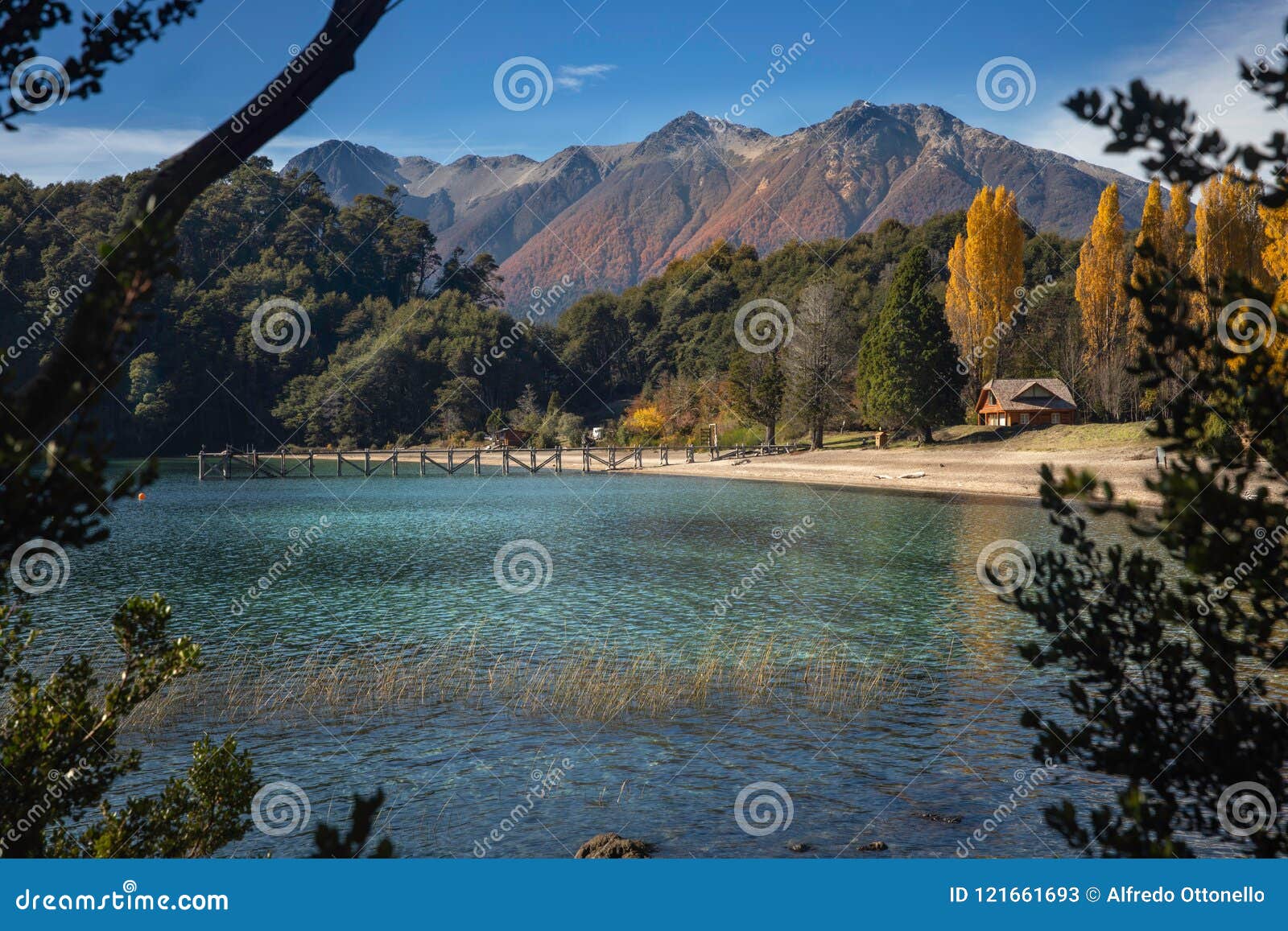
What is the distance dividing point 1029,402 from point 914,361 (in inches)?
275

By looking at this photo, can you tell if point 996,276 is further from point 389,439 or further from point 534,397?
point 389,439

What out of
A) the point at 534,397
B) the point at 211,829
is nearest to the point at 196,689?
the point at 211,829

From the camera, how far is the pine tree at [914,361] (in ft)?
182

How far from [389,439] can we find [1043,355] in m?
60.3

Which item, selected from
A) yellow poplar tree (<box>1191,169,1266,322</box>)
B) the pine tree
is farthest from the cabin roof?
yellow poplar tree (<box>1191,169,1266,322</box>)

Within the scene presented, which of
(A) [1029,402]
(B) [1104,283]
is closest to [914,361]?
(A) [1029,402]

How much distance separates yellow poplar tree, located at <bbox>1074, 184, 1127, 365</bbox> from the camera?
2207 inches

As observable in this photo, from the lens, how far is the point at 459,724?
1255 cm

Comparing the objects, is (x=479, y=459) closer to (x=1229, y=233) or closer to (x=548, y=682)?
(x=1229, y=233)

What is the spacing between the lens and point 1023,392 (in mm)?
56031

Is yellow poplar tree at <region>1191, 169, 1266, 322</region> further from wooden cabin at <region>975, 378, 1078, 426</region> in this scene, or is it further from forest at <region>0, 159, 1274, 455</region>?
wooden cabin at <region>975, 378, 1078, 426</region>

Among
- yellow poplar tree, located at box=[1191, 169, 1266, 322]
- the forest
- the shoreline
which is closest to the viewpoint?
the shoreline

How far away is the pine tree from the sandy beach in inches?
83.6

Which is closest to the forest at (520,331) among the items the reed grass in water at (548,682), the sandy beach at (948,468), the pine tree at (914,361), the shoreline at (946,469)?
the pine tree at (914,361)
